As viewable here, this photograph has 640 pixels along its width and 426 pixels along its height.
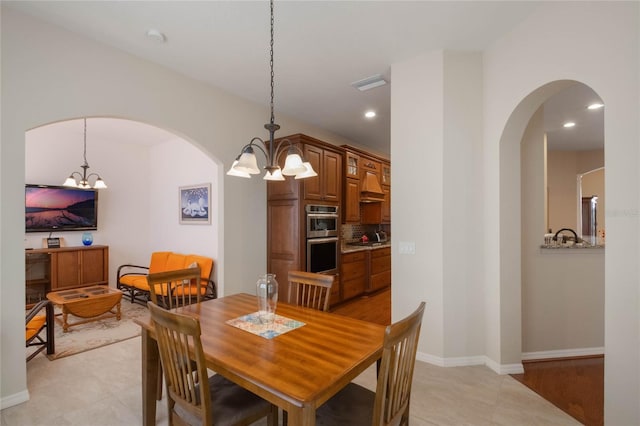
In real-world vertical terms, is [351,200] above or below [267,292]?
above

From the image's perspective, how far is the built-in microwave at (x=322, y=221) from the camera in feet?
13.5

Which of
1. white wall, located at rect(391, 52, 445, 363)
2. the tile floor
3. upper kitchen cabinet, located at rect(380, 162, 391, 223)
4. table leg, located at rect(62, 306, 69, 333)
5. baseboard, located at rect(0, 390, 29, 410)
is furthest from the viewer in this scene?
upper kitchen cabinet, located at rect(380, 162, 391, 223)

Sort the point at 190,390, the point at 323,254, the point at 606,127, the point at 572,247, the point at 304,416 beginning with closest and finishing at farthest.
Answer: the point at 304,416
the point at 190,390
the point at 606,127
the point at 572,247
the point at 323,254

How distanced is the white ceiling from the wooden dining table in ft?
7.45

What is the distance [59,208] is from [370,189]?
5.51 metres

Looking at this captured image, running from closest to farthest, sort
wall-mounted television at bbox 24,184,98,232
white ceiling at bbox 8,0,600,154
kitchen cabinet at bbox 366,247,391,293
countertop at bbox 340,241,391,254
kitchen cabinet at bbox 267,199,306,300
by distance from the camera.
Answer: white ceiling at bbox 8,0,600,154 < kitchen cabinet at bbox 267,199,306,300 < wall-mounted television at bbox 24,184,98,232 < countertop at bbox 340,241,391,254 < kitchen cabinet at bbox 366,247,391,293

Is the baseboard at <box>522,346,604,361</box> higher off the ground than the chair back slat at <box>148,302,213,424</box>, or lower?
lower

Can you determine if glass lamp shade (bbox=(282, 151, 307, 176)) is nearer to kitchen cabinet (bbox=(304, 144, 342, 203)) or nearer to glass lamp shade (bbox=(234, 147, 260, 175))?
glass lamp shade (bbox=(234, 147, 260, 175))

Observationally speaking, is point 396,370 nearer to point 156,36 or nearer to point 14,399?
point 14,399

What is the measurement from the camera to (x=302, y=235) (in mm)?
3971

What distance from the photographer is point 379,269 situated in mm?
5672

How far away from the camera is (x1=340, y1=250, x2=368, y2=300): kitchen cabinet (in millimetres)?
4812

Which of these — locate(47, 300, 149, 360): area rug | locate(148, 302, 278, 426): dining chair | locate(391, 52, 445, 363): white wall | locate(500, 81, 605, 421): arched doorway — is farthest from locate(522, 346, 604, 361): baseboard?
locate(47, 300, 149, 360): area rug

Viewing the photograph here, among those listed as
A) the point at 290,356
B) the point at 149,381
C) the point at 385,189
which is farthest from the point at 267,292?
the point at 385,189
